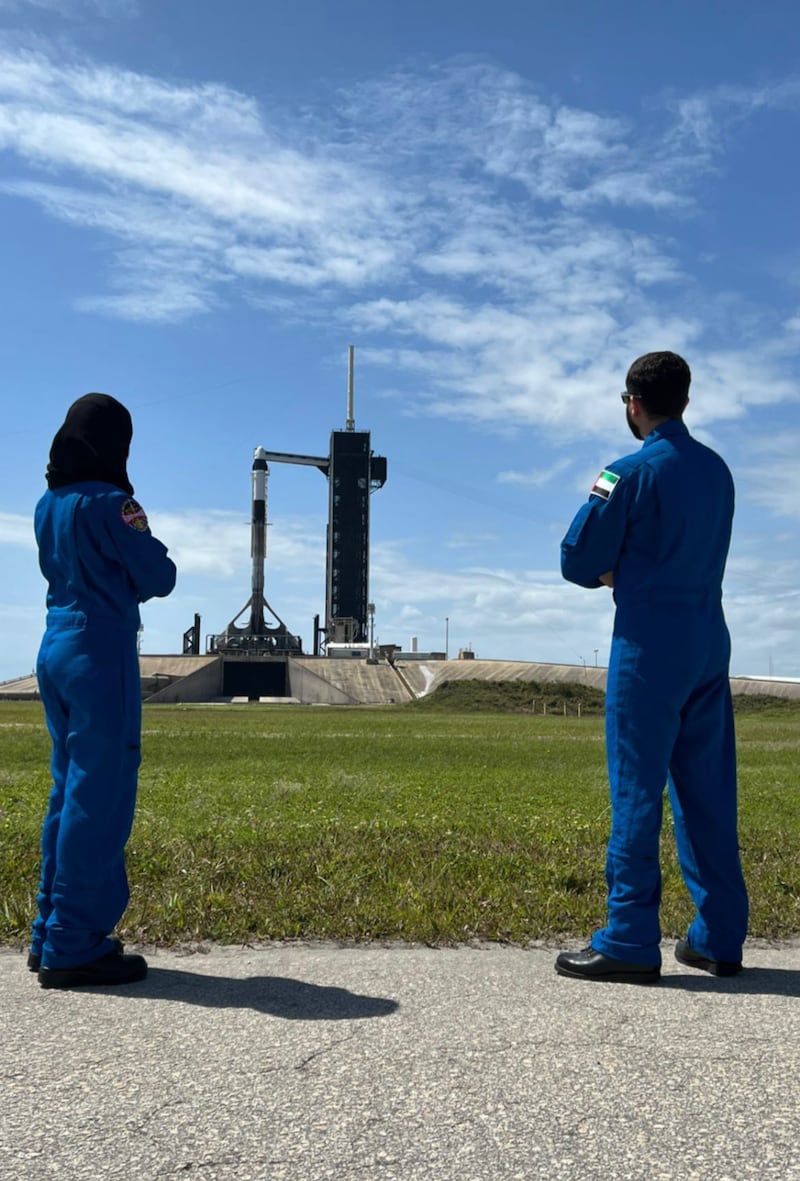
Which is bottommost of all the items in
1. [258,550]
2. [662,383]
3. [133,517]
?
[133,517]

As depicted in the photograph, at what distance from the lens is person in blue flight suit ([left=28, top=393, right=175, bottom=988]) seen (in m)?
4.02

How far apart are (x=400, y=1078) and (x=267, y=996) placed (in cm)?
102

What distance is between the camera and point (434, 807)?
9836mm

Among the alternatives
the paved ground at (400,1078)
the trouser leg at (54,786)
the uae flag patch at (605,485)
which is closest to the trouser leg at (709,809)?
the paved ground at (400,1078)

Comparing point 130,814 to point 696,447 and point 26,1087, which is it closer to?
point 26,1087

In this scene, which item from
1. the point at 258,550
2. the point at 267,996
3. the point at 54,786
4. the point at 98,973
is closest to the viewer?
the point at 267,996

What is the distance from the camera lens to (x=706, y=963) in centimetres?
420

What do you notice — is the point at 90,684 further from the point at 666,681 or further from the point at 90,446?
the point at 666,681

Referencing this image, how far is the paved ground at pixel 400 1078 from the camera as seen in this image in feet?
7.48

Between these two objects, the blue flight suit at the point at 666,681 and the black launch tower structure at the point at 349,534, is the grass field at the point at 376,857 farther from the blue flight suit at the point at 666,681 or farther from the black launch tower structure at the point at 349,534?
the black launch tower structure at the point at 349,534

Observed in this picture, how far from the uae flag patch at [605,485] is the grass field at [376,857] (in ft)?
6.69

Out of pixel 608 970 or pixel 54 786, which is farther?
pixel 54 786

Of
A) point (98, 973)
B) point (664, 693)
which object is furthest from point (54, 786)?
point (664, 693)

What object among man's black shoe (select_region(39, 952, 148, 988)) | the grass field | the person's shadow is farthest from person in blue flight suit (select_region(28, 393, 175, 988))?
the grass field
